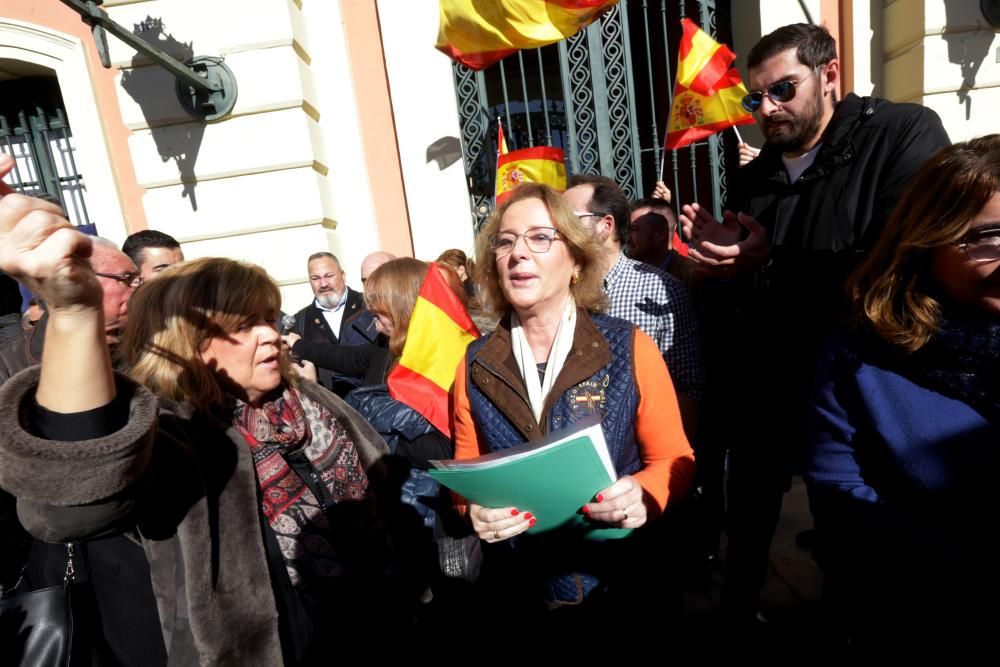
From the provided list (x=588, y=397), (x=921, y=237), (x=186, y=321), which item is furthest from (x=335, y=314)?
(x=921, y=237)

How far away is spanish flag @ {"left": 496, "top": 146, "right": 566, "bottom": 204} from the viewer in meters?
4.36

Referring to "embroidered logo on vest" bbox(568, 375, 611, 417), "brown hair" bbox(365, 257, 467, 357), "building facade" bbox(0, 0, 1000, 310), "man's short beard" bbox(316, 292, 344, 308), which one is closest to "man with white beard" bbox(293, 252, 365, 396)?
"man's short beard" bbox(316, 292, 344, 308)

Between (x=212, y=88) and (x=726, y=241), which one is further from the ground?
(x=212, y=88)

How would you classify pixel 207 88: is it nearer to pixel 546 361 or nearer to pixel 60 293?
pixel 546 361

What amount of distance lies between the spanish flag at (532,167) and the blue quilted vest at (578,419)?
116 inches

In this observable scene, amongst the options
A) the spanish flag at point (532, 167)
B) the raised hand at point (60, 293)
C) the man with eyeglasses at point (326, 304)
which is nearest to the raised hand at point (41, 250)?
the raised hand at point (60, 293)

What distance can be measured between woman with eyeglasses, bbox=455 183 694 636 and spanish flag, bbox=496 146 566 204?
2671mm

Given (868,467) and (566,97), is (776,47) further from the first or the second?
(566,97)

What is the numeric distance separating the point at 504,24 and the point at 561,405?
3.36 m

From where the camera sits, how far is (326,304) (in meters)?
4.53

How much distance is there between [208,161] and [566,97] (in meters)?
3.33

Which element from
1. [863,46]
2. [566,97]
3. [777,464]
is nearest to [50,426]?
[777,464]

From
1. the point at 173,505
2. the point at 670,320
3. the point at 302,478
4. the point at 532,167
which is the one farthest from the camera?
the point at 532,167

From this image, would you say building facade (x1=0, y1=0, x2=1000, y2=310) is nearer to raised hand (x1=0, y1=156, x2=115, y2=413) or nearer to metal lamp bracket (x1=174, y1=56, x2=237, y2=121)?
metal lamp bracket (x1=174, y1=56, x2=237, y2=121)
